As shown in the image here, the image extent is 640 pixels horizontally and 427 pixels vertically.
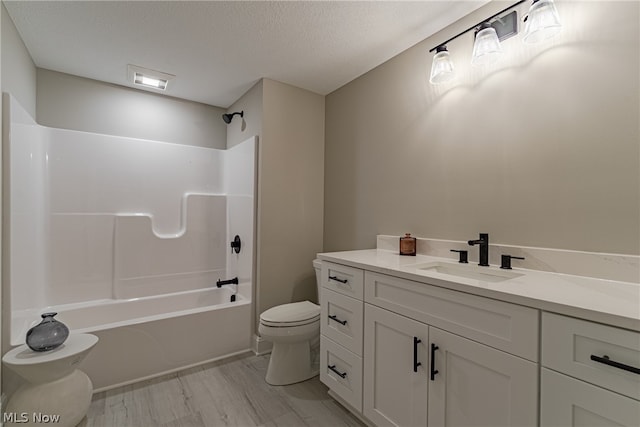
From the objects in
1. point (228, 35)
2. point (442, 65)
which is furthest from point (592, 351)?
point (228, 35)

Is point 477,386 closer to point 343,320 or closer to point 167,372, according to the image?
point 343,320

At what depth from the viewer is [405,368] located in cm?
128

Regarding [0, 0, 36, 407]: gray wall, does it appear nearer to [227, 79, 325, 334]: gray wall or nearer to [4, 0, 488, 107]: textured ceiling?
[4, 0, 488, 107]: textured ceiling

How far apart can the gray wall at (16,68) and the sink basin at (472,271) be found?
2.58m

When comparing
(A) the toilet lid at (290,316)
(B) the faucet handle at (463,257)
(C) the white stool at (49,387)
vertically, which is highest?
(B) the faucet handle at (463,257)

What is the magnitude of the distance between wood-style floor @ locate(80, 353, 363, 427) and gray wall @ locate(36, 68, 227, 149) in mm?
2153

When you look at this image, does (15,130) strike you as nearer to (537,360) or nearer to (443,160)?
(443,160)

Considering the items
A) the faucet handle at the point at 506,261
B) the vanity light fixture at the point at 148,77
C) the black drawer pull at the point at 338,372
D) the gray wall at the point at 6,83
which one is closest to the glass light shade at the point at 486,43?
the faucet handle at the point at 506,261

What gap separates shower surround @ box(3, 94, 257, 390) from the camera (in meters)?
1.89

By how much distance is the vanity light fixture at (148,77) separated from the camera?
2.27m

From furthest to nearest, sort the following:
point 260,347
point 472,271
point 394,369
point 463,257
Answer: point 260,347, point 463,257, point 472,271, point 394,369

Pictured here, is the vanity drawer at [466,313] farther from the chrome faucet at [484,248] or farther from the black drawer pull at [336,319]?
the chrome faucet at [484,248]

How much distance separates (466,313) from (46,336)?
2102 millimetres

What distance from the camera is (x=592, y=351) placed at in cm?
78
